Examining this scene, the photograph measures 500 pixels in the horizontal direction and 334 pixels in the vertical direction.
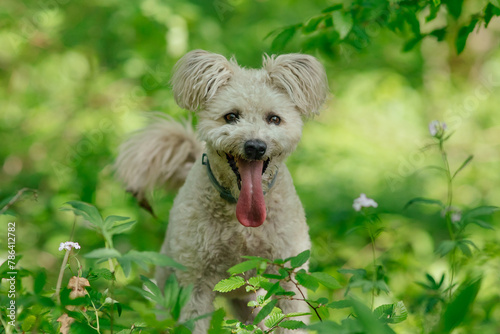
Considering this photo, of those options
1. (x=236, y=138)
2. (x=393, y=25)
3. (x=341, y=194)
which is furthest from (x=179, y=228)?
(x=341, y=194)

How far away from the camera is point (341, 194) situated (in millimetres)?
5898

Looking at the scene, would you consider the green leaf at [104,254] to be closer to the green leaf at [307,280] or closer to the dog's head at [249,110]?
the green leaf at [307,280]

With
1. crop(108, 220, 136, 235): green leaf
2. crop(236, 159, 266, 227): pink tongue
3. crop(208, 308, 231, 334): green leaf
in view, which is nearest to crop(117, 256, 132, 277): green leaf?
crop(108, 220, 136, 235): green leaf

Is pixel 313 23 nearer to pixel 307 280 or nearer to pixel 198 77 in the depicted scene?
pixel 198 77

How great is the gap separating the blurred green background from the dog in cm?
185

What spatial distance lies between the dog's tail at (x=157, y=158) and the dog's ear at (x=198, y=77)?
0.69m

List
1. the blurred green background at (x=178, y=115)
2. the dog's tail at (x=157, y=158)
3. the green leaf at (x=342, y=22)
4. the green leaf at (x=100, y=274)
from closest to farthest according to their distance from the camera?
the green leaf at (x=100, y=274)
the green leaf at (x=342, y=22)
the dog's tail at (x=157, y=158)
the blurred green background at (x=178, y=115)

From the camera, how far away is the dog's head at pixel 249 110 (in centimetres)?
283

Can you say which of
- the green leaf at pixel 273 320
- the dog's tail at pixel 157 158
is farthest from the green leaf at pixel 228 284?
the dog's tail at pixel 157 158

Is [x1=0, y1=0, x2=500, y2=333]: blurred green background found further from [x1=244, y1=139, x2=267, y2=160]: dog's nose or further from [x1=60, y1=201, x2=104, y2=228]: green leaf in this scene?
[x1=60, y1=201, x2=104, y2=228]: green leaf

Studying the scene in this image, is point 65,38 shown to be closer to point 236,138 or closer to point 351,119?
point 351,119

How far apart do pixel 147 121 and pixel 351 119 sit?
3.45 m

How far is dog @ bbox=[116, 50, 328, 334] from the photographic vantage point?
113 inches

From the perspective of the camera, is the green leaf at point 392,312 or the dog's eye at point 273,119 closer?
the green leaf at point 392,312
